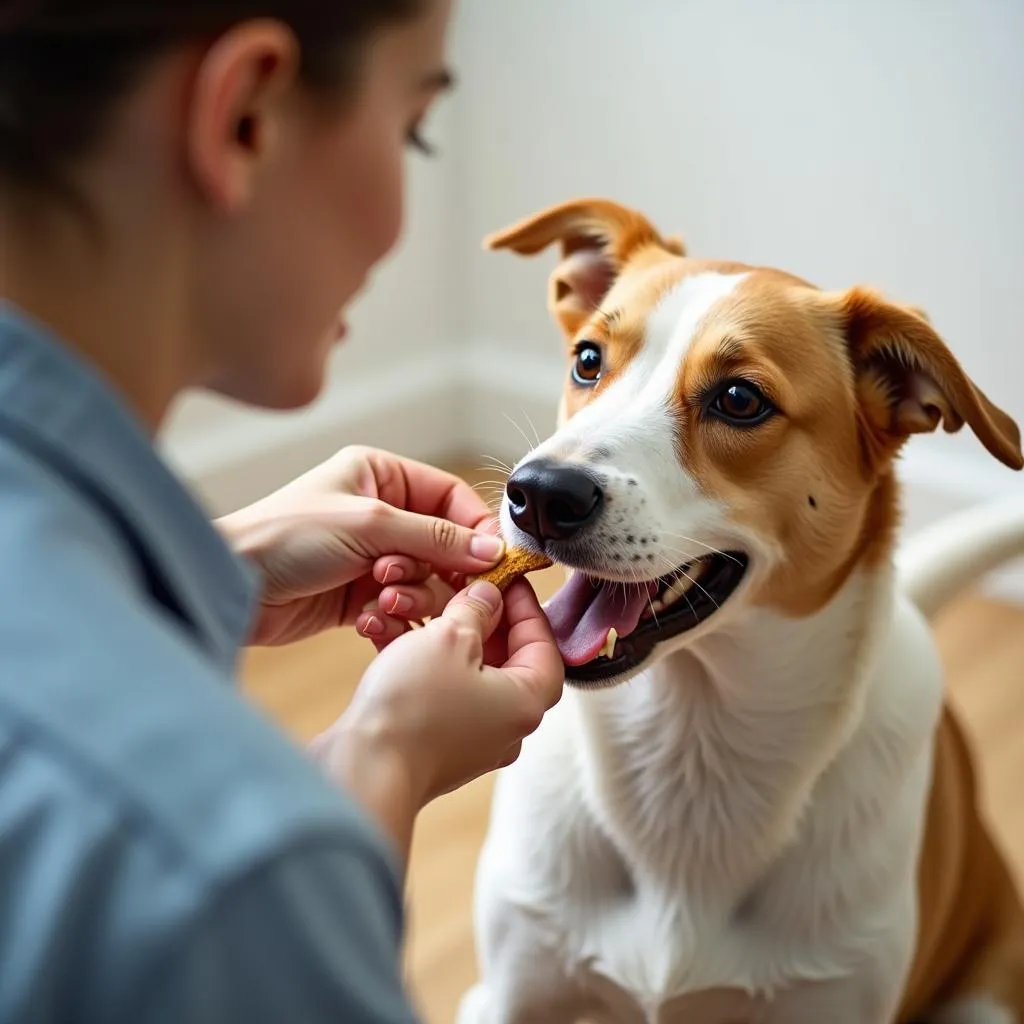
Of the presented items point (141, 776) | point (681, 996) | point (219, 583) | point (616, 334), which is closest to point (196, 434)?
point (616, 334)

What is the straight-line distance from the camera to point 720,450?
1.21 meters

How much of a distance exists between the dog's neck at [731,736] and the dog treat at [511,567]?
20 cm

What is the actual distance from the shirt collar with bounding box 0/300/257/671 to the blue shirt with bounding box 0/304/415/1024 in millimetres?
26

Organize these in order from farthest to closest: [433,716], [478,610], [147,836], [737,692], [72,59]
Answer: [737,692]
[478,610]
[433,716]
[72,59]
[147,836]

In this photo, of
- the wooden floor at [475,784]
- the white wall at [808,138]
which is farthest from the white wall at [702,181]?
the wooden floor at [475,784]

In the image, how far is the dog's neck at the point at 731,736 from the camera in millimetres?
1257

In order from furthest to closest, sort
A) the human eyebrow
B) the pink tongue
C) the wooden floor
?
the wooden floor, the pink tongue, the human eyebrow

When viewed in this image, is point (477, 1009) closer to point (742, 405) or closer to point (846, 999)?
point (846, 999)

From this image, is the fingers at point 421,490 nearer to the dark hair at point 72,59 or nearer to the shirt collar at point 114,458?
the shirt collar at point 114,458

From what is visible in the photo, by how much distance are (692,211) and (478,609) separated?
1.92 m

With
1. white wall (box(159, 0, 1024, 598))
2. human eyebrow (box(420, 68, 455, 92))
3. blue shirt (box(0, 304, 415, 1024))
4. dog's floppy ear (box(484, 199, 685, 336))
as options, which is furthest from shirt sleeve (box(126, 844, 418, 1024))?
white wall (box(159, 0, 1024, 598))

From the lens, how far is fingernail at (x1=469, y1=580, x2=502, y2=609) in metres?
1.05

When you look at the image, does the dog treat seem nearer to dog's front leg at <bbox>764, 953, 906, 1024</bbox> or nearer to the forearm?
the forearm

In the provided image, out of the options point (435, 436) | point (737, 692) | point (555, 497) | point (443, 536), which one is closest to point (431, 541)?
point (443, 536)
